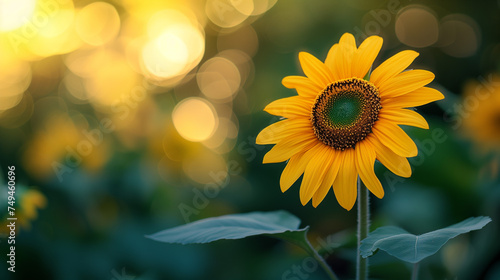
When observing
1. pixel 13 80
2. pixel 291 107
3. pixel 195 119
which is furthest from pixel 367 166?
pixel 13 80

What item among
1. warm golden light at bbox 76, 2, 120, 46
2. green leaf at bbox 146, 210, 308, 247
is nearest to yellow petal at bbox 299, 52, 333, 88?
green leaf at bbox 146, 210, 308, 247

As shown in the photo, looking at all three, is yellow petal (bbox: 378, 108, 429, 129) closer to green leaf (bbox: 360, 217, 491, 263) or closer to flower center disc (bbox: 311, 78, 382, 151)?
flower center disc (bbox: 311, 78, 382, 151)

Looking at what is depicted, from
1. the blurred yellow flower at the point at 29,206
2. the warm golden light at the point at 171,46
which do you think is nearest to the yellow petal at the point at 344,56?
the blurred yellow flower at the point at 29,206

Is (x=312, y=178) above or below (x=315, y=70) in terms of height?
below

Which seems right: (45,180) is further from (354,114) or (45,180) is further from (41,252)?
(354,114)

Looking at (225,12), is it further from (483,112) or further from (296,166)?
(296,166)

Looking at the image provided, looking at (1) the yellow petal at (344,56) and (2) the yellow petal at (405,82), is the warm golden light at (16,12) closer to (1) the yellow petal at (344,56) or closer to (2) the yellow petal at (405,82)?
(1) the yellow petal at (344,56)
